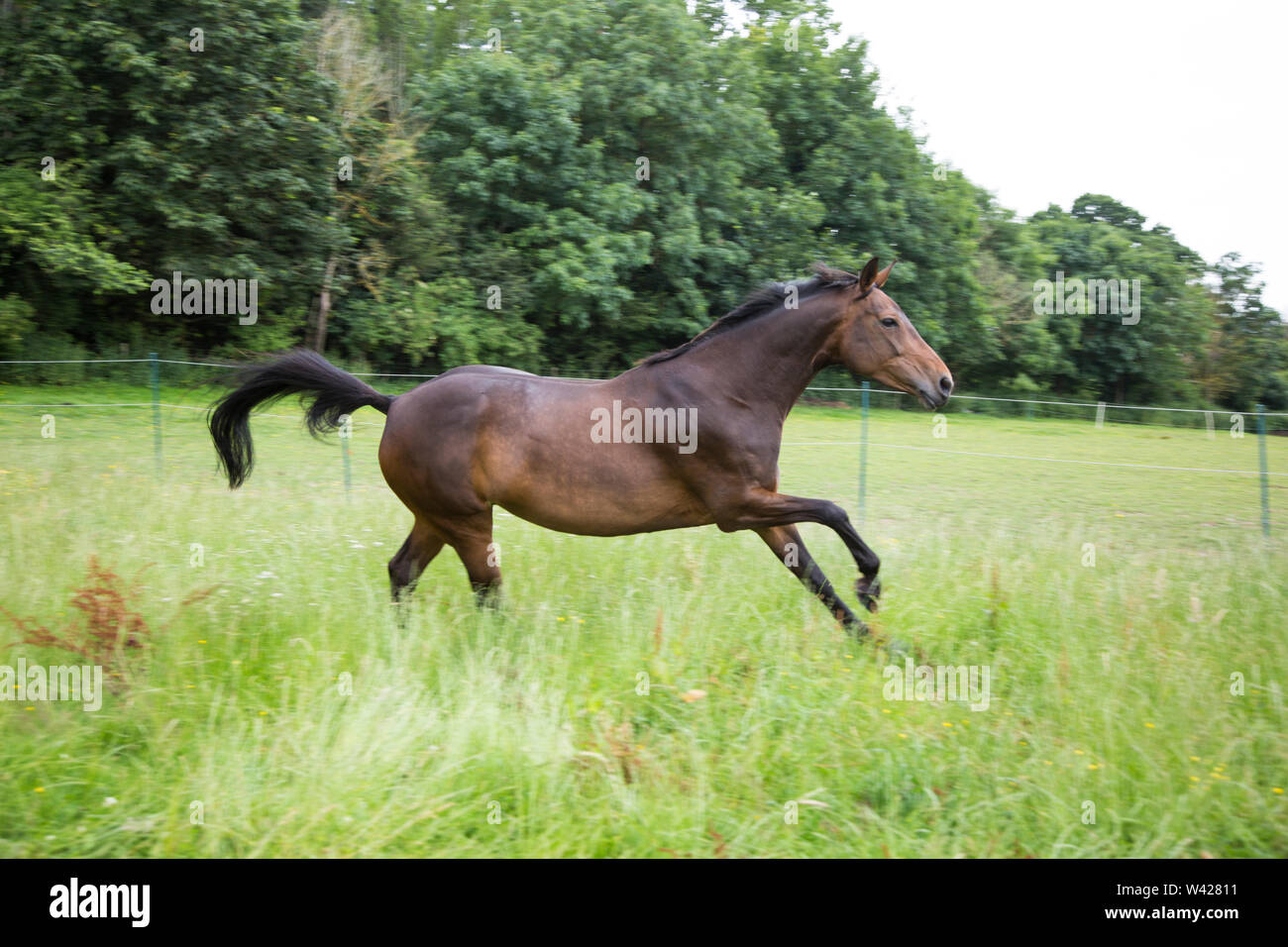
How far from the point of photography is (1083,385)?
112 feet

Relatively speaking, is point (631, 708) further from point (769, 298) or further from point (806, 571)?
point (769, 298)

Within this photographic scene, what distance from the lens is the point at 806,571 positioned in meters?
4.97

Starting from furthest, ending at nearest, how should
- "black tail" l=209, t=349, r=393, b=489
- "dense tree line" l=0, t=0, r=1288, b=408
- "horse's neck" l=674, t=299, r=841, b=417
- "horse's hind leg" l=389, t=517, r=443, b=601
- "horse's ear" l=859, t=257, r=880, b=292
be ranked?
1. "dense tree line" l=0, t=0, r=1288, b=408
2. "black tail" l=209, t=349, r=393, b=489
3. "horse's hind leg" l=389, t=517, r=443, b=601
4. "horse's neck" l=674, t=299, r=841, b=417
5. "horse's ear" l=859, t=257, r=880, b=292

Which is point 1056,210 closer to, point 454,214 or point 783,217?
point 783,217

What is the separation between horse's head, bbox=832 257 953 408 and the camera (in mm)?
4945

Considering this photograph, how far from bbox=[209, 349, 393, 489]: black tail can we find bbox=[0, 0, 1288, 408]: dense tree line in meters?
12.7

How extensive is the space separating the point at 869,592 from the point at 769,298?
1.77 m

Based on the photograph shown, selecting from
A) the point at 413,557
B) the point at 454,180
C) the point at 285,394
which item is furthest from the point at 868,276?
the point at 454,180

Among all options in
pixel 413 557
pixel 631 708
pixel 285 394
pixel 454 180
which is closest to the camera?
pixel 631 708

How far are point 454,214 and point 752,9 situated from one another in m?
14.1

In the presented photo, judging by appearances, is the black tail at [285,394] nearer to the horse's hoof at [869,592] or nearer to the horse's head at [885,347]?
the horse's head at [885,347]

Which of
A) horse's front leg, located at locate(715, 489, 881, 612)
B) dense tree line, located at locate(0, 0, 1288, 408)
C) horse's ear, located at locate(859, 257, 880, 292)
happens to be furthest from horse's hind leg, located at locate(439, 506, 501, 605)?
dense tree line, located at locate(0, 0, 1288, 408)

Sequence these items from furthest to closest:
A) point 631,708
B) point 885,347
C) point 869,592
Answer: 1. point 885,347
2. point 869,592
3. point 631,708

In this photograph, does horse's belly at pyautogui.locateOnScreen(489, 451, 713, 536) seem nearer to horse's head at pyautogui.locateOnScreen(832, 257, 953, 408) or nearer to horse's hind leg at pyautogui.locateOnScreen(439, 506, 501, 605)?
horse's hind leg at pyautogui.locateOnScreen(439, 506, 501, 605)
